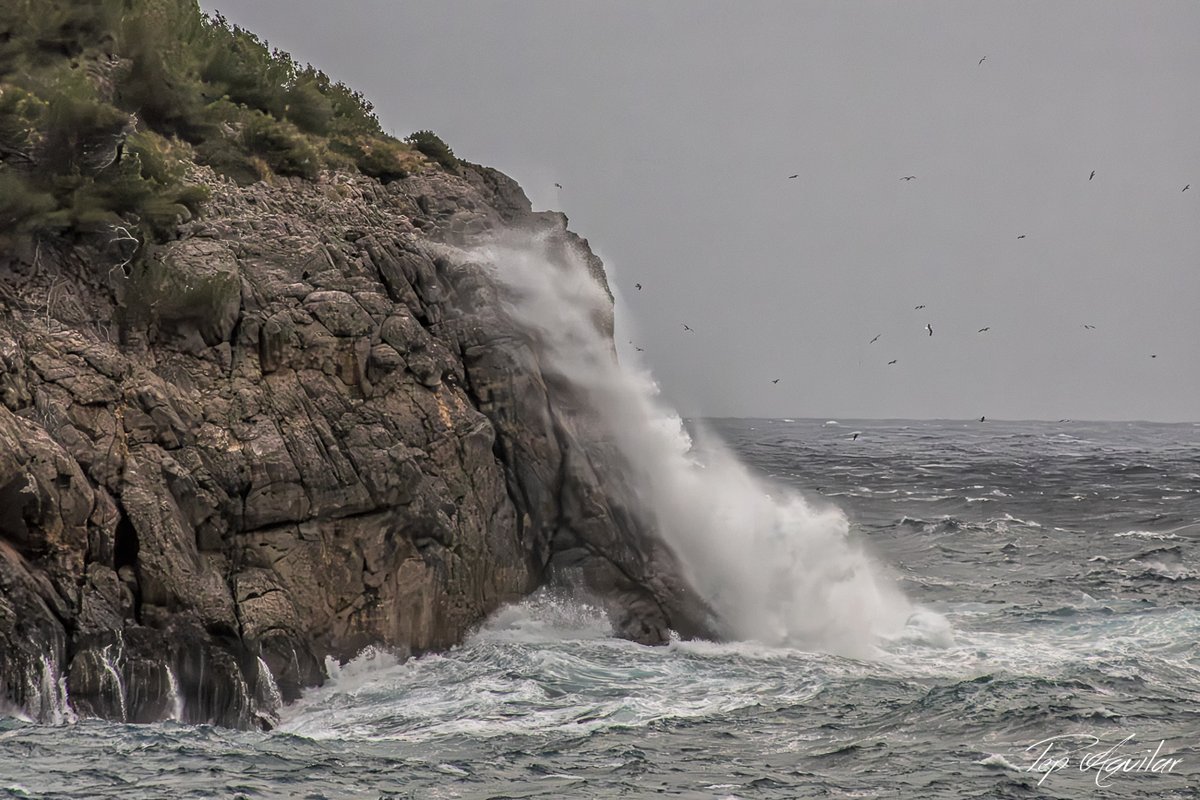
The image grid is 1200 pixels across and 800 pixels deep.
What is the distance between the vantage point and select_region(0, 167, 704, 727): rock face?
1591cm

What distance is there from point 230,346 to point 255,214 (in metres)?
3.25

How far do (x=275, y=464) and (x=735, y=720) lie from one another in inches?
299

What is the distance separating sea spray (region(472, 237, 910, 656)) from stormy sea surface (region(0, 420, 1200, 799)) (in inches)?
36.4

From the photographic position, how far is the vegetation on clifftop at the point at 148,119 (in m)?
19.2

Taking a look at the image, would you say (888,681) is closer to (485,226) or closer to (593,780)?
(593,780)

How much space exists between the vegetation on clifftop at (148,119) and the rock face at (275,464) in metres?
0.75

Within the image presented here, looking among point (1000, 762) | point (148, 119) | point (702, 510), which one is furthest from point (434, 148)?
point (1000, 762)

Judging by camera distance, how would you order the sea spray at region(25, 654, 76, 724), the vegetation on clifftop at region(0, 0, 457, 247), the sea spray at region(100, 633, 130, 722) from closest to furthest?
the sea spray at region(25, 654, 76, 724) < the sea spray at region(100, 633, 130, 722) < the vegetation on clifftop at region(0, 0, 457, 247)

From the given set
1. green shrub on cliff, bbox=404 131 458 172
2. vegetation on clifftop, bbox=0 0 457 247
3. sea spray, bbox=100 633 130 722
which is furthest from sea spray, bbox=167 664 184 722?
green shrub on cliff, bbox=404 131 458 172

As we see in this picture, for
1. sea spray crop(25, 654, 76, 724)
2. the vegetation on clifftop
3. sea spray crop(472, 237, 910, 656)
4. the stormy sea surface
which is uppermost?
the vegetation on clifftop

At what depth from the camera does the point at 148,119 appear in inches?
899

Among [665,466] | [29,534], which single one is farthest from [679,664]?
[29,534]

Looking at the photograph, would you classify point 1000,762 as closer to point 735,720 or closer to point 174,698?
point 735,720

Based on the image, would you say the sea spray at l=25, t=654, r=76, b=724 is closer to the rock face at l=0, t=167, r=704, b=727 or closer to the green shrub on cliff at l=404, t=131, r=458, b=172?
the rock face at l=0, t=167, r=704, b=727
